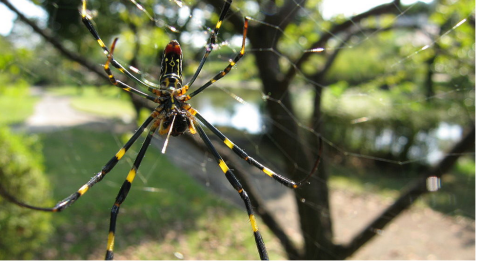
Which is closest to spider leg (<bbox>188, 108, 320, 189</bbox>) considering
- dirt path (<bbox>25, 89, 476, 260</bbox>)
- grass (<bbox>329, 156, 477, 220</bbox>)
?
dirt path (<bbox>25, 89, 476, 260</bbox>)

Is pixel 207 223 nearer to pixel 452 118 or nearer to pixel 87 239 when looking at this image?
pixel 87 239

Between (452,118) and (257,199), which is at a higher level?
(452,118)

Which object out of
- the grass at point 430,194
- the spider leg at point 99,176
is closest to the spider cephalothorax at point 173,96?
the spider leg at point 99,176

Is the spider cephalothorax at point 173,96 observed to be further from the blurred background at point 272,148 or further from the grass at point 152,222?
the grass at point 152,222

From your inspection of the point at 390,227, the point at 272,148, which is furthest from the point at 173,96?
the point at 272,148

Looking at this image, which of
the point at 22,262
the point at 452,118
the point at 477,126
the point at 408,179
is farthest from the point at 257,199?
the point at 452,118

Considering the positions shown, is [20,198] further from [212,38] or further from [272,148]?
[272,148]
